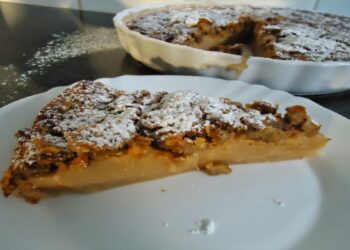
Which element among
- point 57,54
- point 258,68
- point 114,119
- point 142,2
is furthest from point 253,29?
point 114,119

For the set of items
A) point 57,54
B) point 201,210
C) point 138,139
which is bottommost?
point 57,54

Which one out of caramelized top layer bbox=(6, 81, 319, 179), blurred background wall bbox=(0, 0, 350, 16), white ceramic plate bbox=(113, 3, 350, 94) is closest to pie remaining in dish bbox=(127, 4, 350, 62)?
white ceramic plate bbox=(113, 3, 350, 94)

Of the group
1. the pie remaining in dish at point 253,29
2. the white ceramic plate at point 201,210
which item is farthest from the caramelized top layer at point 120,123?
the pie remaining in dish at point 253,29

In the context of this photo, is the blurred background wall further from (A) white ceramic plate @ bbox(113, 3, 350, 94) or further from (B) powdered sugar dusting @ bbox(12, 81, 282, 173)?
(B) powdered sugar dusting @ bbox(12, 81, 282, 173)

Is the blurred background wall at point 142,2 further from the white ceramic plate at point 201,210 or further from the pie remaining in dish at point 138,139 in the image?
the white ceramic plate at point 201,210

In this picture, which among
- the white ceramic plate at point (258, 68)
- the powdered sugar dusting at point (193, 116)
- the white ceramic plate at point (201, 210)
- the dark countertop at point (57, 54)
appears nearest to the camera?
the white ceramic plate at point (201, 210)

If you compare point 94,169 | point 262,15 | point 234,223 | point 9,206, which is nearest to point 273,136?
point 234,223

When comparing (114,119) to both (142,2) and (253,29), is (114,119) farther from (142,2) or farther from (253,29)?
(142,2)
